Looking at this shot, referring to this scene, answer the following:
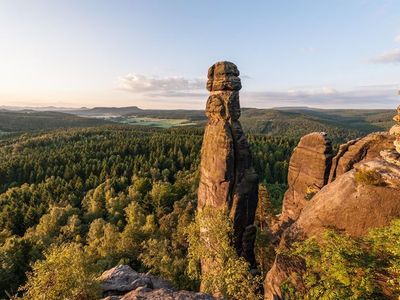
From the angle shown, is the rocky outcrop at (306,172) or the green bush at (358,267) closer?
the green bush at (358,267)

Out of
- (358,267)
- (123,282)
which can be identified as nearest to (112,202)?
(123,282)

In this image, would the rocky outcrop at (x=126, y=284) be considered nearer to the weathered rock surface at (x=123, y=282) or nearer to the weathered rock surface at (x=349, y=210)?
the weathered rock surface at (x=123, y=282)

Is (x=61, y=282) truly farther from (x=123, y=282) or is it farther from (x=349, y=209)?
(x=349, y=209)

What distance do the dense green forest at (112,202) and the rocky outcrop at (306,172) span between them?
22.2 m

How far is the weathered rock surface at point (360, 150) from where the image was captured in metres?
39.3

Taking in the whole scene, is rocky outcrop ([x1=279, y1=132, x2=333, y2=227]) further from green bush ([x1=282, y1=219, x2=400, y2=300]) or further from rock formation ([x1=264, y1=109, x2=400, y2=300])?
green bush ([x1=282, y1=219, x2=400, y2=300])

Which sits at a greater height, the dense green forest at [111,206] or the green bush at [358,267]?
the green bush at [358,267]

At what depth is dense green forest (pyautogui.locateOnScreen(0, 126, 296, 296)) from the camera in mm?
65375

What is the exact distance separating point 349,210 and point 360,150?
18.7 metres

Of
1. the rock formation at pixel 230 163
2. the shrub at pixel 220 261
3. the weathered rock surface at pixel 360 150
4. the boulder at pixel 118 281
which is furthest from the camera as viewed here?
the rock formation at pixel 230 163

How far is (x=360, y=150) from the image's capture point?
42.0 m

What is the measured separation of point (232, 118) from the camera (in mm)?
43906

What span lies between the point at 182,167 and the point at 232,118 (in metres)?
104

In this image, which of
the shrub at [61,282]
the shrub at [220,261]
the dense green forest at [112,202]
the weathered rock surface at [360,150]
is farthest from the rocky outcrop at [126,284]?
Result: the weathered rock surface at [360,150]
